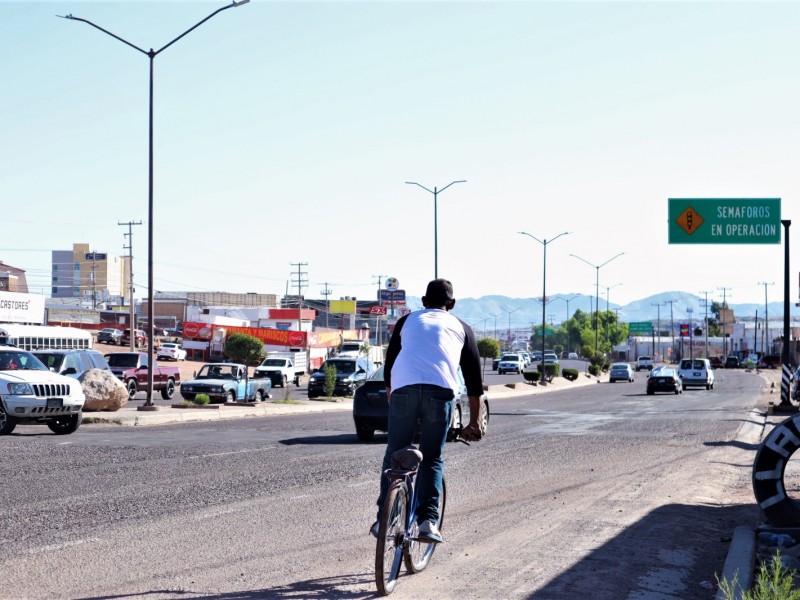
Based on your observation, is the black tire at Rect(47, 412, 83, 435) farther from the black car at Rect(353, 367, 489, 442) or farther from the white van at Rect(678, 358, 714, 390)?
the white van at Rect(678, 358, 714, 390)

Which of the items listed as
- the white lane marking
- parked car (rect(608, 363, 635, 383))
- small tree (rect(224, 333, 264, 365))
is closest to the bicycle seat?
the white lane marking

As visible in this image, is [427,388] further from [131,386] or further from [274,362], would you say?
[274,362]

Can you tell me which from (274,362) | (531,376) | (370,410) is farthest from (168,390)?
(531,376)

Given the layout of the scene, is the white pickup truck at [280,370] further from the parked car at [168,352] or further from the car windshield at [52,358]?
the car windshield at [52,358]

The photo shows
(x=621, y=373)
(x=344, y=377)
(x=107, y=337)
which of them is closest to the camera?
(x=344, y=377)

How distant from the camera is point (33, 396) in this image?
67.6 feet

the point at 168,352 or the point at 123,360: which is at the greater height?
the point at 123,360

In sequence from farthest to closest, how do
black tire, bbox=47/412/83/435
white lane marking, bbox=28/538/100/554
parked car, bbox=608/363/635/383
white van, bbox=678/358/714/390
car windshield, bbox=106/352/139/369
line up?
1. parked car, bbox=608/363/635/383
2. white van, bbox=678/358/714/390
3. car windshield, bbox=106/352/139/369
4. black tire, bbox=47/412/83/435
5. white lane marking, bbox=28/538/100/554

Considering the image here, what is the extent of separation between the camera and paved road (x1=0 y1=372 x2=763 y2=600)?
775cm

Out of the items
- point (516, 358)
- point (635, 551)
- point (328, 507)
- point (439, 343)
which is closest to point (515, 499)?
point (328, 507)

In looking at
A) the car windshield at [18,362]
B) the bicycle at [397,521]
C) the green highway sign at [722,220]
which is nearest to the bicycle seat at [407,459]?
the bicycle at [397,521]

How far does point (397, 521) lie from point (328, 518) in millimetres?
3567

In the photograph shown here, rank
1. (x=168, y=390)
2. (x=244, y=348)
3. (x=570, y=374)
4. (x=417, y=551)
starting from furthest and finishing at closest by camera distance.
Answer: (x=244, y=348) → (x=570, y=374) → (x=168, y=390) → (x=417, y=551)

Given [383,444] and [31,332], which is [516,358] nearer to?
[31,332]
